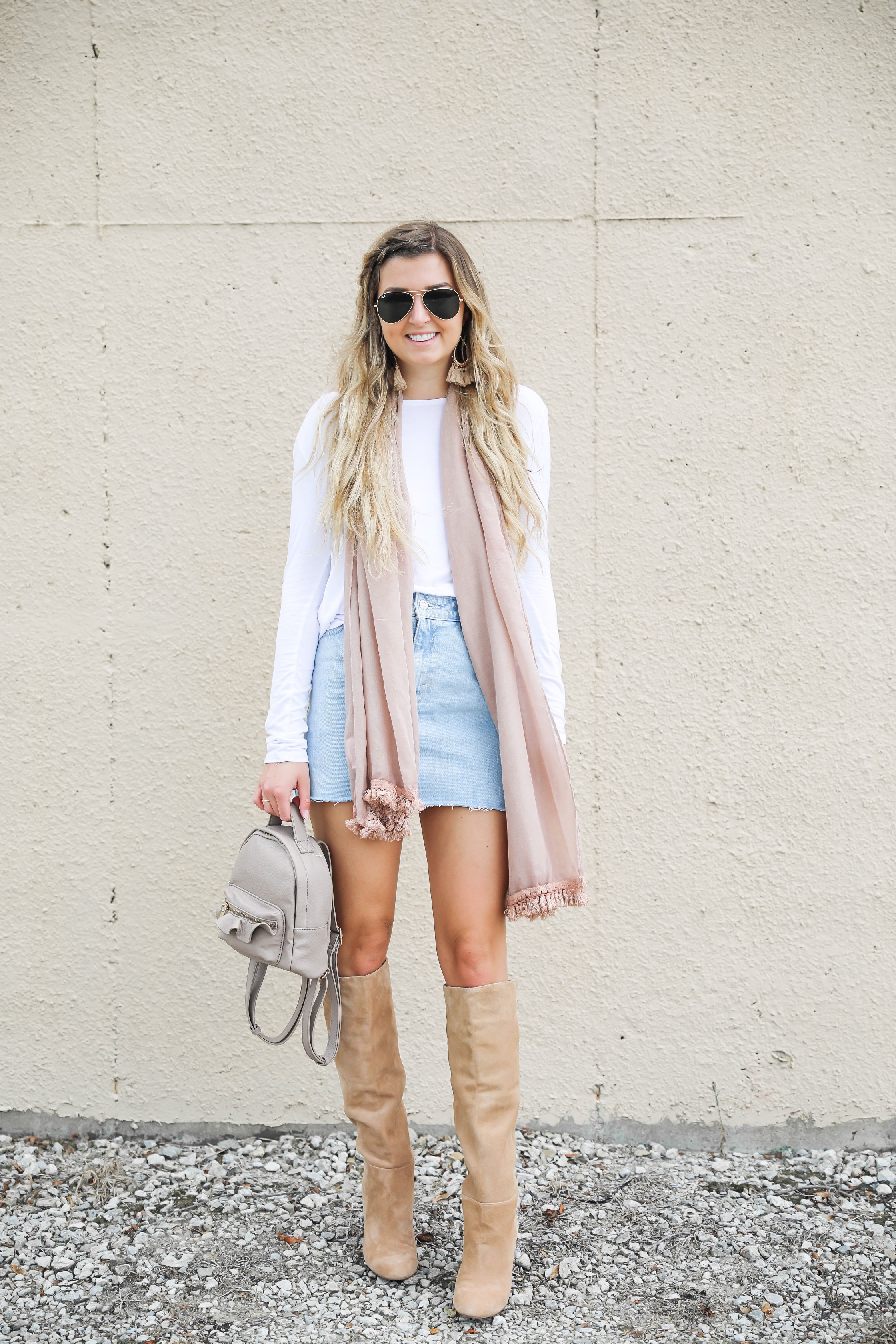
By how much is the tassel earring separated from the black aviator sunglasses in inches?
4.0

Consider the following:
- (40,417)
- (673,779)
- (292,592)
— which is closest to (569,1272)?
(673,779)

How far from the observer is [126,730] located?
2.77 metres

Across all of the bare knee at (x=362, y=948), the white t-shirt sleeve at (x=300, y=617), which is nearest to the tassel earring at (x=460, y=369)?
the white t-shirt sleeve at (x=300, y=617)

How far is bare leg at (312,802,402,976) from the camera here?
79.0 inches

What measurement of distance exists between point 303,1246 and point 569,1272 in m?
0.63

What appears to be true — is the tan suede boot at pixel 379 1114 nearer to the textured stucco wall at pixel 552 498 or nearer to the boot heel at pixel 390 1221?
the boot heel at pixel 390 1221

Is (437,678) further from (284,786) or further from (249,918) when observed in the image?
(249,918)

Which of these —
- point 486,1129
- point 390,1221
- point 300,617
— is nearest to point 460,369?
point 300,617

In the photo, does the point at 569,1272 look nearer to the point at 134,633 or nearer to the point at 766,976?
the point at 766,976

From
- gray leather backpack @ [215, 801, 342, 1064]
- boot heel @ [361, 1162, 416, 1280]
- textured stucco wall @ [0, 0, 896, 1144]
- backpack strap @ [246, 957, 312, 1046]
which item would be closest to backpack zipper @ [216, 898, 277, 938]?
gray leather backpack @ [215, 801, 342, 1064]

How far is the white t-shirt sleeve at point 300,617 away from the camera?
1.99m

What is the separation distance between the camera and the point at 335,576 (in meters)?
2.02

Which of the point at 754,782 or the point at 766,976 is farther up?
the point at 754,782

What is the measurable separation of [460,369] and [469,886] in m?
1.06
